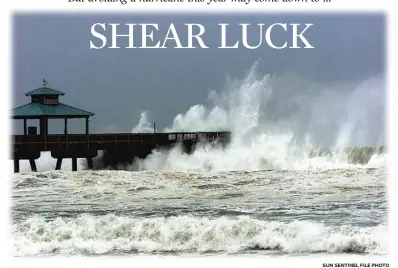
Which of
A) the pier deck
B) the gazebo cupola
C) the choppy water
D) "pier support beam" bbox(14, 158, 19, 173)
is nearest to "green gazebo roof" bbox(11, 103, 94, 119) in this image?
the gazebo cupola

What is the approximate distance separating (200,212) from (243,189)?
0.57m

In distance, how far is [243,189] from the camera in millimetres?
9586

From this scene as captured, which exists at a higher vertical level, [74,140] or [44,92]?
[44,92]

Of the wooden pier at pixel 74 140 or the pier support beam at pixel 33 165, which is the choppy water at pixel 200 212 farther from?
the wooden pier at pixel 74 140

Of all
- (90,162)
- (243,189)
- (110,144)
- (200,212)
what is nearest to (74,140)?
(90,162)

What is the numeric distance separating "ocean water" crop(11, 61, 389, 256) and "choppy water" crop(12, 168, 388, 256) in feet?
0.04

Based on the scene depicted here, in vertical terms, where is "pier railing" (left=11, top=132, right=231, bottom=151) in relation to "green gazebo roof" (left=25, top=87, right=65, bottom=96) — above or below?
below

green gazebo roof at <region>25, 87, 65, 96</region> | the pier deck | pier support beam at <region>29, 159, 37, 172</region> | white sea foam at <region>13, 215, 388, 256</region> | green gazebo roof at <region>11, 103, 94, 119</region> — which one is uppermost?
green gazebo roof at <region>25, 87, 65, 96</region>

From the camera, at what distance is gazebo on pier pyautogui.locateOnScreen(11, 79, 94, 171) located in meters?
9.52

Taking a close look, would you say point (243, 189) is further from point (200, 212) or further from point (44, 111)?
point (44, 111)

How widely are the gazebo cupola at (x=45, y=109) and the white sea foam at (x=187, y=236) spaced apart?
118cm

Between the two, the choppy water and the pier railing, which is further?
the pier railing

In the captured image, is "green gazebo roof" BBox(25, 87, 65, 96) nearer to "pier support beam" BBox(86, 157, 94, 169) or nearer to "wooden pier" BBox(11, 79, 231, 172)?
"wooden pier" BBox(11, 79, 231, 172)

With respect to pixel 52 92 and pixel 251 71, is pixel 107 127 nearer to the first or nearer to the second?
pixel 52 92
